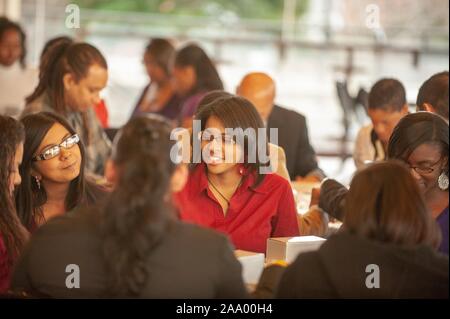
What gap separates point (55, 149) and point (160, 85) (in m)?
3.97

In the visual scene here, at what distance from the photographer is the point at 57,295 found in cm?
249

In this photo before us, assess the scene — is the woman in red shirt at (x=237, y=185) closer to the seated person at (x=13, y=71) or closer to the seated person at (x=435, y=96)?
the seated person at (x=435, y=96)

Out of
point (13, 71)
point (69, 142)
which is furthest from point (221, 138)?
point (13, 71)

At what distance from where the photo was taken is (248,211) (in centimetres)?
355

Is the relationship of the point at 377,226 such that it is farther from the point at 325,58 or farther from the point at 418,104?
the point at 325,58

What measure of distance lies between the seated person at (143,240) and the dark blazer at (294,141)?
314 cm

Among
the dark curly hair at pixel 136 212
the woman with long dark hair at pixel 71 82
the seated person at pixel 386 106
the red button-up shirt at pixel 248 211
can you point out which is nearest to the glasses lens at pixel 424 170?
Result: the red button-up shirt at pixel 248 211

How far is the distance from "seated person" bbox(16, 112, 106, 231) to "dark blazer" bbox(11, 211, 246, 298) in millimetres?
1070

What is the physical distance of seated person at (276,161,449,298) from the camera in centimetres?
232

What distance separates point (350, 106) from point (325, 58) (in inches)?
156

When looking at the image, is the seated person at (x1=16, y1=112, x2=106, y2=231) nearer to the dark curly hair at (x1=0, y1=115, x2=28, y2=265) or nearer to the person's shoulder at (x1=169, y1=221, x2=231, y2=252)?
the dark curly hair at (x1=0, y1=115, x2=28, y2=265)

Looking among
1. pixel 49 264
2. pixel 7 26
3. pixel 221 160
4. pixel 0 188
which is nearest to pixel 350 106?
pixel 7 26

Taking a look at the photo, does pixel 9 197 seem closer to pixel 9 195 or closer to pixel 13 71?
pixel 9 195

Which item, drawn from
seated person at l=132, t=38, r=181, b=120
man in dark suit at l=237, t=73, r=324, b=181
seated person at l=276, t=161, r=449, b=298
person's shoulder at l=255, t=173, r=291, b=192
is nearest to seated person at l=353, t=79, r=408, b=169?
man in dark suit at l=237, t=73, r=324, b=181
